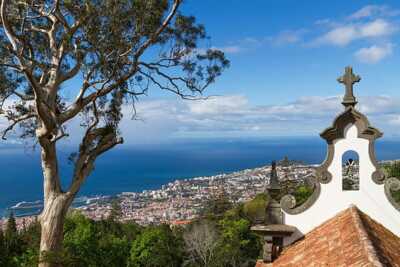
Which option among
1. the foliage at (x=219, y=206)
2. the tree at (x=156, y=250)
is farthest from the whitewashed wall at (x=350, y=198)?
the foliage at (x=219, y=206)

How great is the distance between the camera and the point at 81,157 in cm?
1075

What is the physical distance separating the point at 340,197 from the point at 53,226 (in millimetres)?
5404

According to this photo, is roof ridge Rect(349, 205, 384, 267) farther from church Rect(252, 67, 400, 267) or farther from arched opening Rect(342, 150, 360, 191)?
arched opening Rect(342, 150, 360, 191)

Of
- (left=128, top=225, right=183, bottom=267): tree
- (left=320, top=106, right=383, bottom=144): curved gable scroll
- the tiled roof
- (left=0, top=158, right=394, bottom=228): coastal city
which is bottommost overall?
(left=128, top=225, right=183, bottom=267): tree

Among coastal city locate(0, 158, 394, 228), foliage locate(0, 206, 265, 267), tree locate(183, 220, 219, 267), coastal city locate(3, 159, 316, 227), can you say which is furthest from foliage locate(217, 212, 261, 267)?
coastal city locate(3, 159, 316, 227)

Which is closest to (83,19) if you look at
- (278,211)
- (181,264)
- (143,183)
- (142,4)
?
(142,4)

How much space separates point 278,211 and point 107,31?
16.2ft

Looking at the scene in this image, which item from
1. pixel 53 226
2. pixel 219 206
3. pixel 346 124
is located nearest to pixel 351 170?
pixel 346 124

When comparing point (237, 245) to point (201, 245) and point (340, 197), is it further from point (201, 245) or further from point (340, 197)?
point (340, 197)

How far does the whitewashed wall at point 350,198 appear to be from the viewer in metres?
8.55

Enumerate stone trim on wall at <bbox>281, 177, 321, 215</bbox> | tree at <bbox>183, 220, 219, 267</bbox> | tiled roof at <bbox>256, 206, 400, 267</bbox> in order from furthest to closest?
1. tree at <bbox>183, 220, 219, 267</bbox>
2. stone trim on wall at <bbox>281, 177, 321, 215</bbox>
3. tiled roof at <bbox>256, 206, 400, 267</bbox>

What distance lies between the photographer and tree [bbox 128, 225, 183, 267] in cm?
3341

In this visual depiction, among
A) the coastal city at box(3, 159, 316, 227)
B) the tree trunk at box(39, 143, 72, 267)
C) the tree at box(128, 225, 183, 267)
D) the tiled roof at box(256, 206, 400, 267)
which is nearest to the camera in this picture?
the tiled roof at box(256, 206, 400, 267)

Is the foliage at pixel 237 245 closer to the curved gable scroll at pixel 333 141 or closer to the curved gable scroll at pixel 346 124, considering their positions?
the curved gable scroll at pixel 333 141
